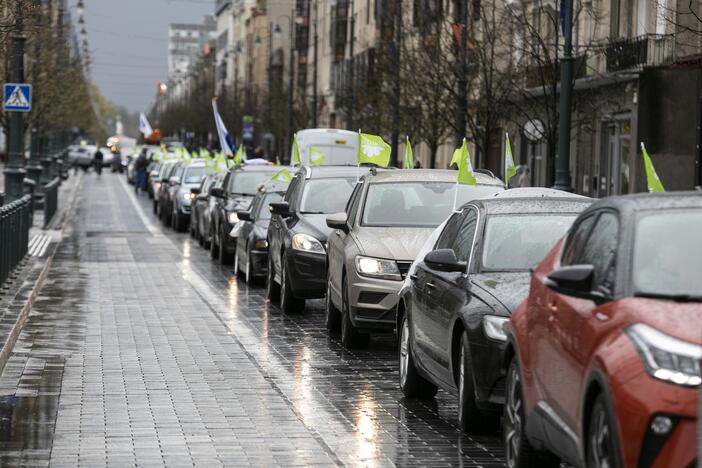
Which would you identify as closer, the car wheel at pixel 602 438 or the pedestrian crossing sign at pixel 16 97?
the car wheel at pixel 602 438

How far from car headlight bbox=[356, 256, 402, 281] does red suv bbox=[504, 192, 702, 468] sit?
6.38m

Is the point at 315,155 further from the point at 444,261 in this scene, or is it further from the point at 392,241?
the point at 444,261

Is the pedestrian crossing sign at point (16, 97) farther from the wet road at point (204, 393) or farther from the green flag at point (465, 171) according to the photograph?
the green flag at point (465, 171)

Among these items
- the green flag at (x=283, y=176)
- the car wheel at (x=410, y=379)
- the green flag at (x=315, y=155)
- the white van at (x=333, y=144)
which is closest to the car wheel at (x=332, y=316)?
the car wheel at (x=410, y=379)

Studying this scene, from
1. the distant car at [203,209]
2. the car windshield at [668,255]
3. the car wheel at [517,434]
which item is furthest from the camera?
the distant car at [203,209]

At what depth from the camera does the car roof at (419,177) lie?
17.5m

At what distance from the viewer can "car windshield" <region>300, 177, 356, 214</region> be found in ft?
69.4

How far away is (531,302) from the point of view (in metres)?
8.77

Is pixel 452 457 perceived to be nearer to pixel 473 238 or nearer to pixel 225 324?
pixel 473 238

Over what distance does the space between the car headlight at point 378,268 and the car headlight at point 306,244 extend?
3.97 m

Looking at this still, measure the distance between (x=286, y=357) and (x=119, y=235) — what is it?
82.4 feet

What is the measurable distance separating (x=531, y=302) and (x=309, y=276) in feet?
36.1

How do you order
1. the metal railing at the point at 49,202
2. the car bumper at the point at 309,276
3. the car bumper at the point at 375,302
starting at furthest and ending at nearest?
1. the metal railing at the point at 49,202
2. the car bumper at the point at 309,276
3. the car bumper at the point at 375,302

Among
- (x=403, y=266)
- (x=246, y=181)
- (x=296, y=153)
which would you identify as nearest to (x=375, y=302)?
(x=403, y=266)
